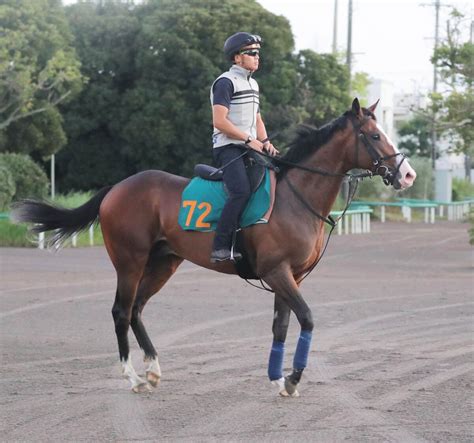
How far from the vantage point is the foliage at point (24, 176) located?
3784 centimetres

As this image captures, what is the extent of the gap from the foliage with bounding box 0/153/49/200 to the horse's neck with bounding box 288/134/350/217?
97.9 feet

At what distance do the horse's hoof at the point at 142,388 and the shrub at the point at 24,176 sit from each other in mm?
29801

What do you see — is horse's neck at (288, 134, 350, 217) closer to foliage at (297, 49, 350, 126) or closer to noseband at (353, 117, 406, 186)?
noseband at (353, 117, 406, 186)

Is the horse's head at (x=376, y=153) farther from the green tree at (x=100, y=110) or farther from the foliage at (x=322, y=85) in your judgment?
the green tree at (x=100, y=110)

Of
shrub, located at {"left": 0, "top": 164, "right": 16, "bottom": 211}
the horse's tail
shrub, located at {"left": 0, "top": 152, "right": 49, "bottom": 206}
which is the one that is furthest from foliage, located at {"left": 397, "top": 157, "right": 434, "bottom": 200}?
the horse's tail

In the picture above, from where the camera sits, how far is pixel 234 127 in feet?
28.3

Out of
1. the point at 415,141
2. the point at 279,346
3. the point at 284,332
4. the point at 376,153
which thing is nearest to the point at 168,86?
the point at 376,153

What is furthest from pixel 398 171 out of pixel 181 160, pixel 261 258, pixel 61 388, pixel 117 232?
pixel 181 160

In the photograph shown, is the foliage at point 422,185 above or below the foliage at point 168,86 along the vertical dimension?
below

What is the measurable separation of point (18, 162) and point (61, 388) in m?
30.9

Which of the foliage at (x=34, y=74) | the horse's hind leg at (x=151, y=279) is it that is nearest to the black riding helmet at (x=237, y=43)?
the horse's hind leg at (x=151, y=279)

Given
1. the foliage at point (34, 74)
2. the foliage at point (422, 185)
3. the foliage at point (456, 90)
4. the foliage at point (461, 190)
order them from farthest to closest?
1. the foliage at point (461, 190)
2. the foliage at point (422, 185)
3. the foliage at point (34, 74)
4. the foliage at point (456, 90)

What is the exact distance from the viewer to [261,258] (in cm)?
855

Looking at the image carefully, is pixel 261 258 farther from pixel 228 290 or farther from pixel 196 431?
pixel 228 290
